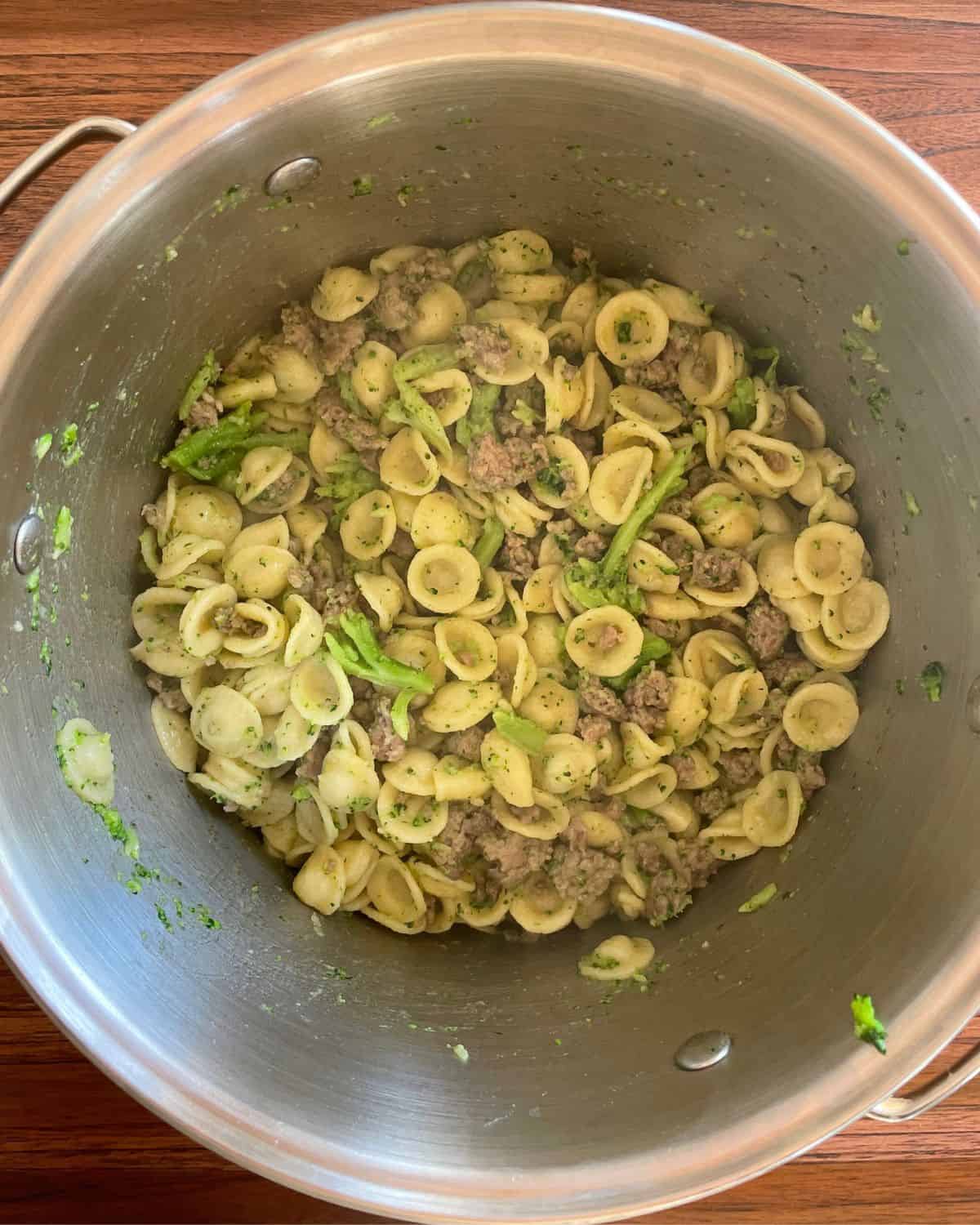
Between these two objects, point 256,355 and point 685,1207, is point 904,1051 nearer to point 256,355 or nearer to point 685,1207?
point 685,1207

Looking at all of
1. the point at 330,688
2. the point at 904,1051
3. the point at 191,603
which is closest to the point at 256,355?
the point at 191,603

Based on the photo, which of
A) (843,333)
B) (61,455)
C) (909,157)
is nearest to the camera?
(909,157)

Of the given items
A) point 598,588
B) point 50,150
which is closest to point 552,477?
point 598,588

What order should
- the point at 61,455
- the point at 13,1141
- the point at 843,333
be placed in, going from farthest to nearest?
1. the point at 13,1141
2. the point at 843,333
3. the point at 61,455

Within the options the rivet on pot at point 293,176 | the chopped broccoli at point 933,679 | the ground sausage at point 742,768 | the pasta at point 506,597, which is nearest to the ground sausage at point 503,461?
the pasta at point 506,597

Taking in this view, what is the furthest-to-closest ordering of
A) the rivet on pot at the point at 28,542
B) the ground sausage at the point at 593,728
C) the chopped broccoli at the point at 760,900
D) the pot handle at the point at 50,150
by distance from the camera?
the ground sausage at the point at 593,728 → the chopped broccoli at the point at 760,900 → the rivet on pot at the point at 28,542 → the pot handle at the point at 50,150

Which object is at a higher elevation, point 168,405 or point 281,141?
point 281,141

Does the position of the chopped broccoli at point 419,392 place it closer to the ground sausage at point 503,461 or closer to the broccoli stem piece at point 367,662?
the ground sausage at point 503,461

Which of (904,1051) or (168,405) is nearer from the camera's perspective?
(904,1051)
